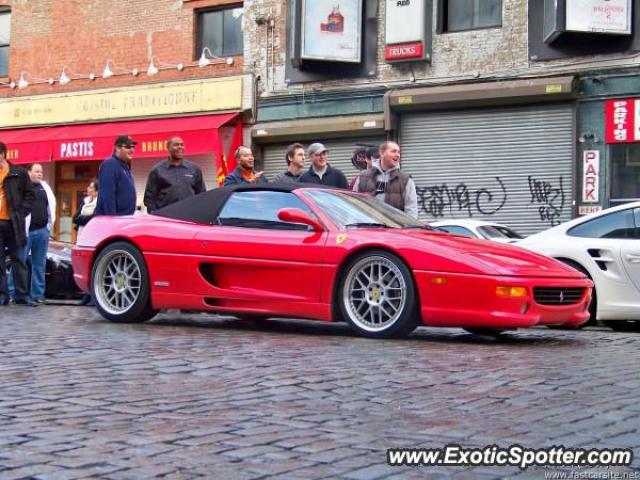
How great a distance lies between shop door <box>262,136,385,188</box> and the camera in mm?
21677

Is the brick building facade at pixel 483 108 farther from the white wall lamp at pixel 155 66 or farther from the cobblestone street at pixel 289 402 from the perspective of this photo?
the cobblestone street at pixel 289 402

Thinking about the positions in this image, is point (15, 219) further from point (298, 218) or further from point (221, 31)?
point (221, 31)

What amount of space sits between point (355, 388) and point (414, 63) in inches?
616

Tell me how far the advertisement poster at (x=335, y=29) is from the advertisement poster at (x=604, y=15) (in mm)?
4602

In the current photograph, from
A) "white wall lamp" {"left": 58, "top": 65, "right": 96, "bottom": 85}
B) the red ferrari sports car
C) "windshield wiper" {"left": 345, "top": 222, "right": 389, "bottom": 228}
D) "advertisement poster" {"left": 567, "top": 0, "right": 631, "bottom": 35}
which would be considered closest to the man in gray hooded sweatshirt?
the red ferrari sports car

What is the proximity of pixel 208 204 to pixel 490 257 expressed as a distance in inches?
106

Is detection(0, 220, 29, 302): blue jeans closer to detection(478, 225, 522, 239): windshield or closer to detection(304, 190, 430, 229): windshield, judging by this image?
detection(304, 190, 430, 229): windshield

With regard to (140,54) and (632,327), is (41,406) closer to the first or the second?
(632,327)

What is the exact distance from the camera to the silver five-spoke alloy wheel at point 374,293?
839cm

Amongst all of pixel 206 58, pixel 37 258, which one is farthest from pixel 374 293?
pixel 206 58

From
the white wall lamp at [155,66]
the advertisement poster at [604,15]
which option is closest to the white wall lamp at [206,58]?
the white wall lamp at [155,66]

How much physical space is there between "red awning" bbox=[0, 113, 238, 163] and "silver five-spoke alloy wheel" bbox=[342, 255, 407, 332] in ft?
47.6

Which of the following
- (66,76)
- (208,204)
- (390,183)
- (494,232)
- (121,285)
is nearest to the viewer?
(208,204)

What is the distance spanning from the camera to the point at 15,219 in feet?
42.4
